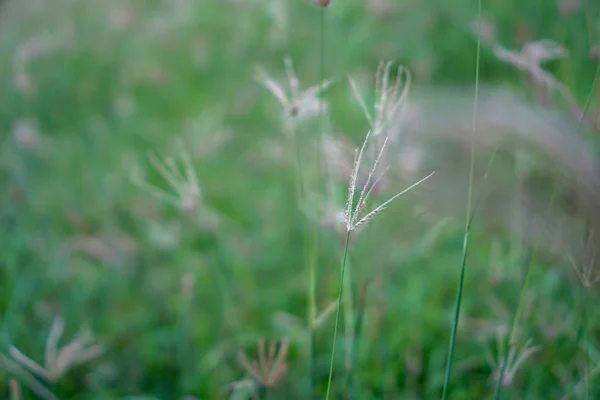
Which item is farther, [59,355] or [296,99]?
[59,355]

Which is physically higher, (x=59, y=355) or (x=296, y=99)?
(x=296, y=99)

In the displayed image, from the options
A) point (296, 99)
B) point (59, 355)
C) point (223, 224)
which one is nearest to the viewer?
point (296, 99)

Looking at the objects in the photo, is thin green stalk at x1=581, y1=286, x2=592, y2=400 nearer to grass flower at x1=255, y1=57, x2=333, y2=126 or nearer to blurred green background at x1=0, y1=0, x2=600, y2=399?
blurred green background at x1=0, y1=0, x2=600, y2=399

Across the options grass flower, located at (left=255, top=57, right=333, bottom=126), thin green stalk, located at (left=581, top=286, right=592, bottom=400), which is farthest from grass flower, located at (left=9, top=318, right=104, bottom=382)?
thin green stalk, located at (left=581, top=286, right=592, bottom=400)

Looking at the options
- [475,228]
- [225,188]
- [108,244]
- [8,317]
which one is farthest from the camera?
[225,188]

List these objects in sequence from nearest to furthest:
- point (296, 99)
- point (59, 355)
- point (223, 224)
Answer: point (296, 99) < point (59, 355) < point (223, 224)

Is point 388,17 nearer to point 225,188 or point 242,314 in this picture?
point 225,188

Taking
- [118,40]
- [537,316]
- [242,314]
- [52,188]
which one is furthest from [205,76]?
[537,316]

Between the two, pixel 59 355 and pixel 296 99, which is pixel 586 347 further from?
pixel 59 355

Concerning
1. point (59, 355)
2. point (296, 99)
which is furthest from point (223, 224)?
point (296, 99)
